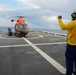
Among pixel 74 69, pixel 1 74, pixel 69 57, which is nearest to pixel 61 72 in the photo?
pixel 74 69

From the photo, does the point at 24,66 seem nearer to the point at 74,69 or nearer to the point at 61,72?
the point at 61,72

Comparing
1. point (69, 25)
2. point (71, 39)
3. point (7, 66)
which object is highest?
point (69, 25)

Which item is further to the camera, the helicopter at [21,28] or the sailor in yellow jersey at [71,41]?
the helicopter at [21,28]

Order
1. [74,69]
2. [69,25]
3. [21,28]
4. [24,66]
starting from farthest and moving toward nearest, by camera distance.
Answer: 1. [21,28]
2. [24,66]
3. [74,69]
4. [69,25]

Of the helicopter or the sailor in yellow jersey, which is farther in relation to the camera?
the helicopter

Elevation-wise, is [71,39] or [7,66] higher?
[71,39]

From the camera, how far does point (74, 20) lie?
20.8ft

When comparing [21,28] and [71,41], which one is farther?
[21,28]

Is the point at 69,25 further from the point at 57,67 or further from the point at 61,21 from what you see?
the point at 57,67

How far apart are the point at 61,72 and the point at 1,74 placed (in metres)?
2.03

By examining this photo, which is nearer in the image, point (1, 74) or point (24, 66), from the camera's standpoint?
point (1, 74)

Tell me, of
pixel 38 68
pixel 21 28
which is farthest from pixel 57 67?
pixel 21 28

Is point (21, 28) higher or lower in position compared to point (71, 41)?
lower

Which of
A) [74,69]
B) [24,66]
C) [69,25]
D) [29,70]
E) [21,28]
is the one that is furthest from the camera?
[21,28]
